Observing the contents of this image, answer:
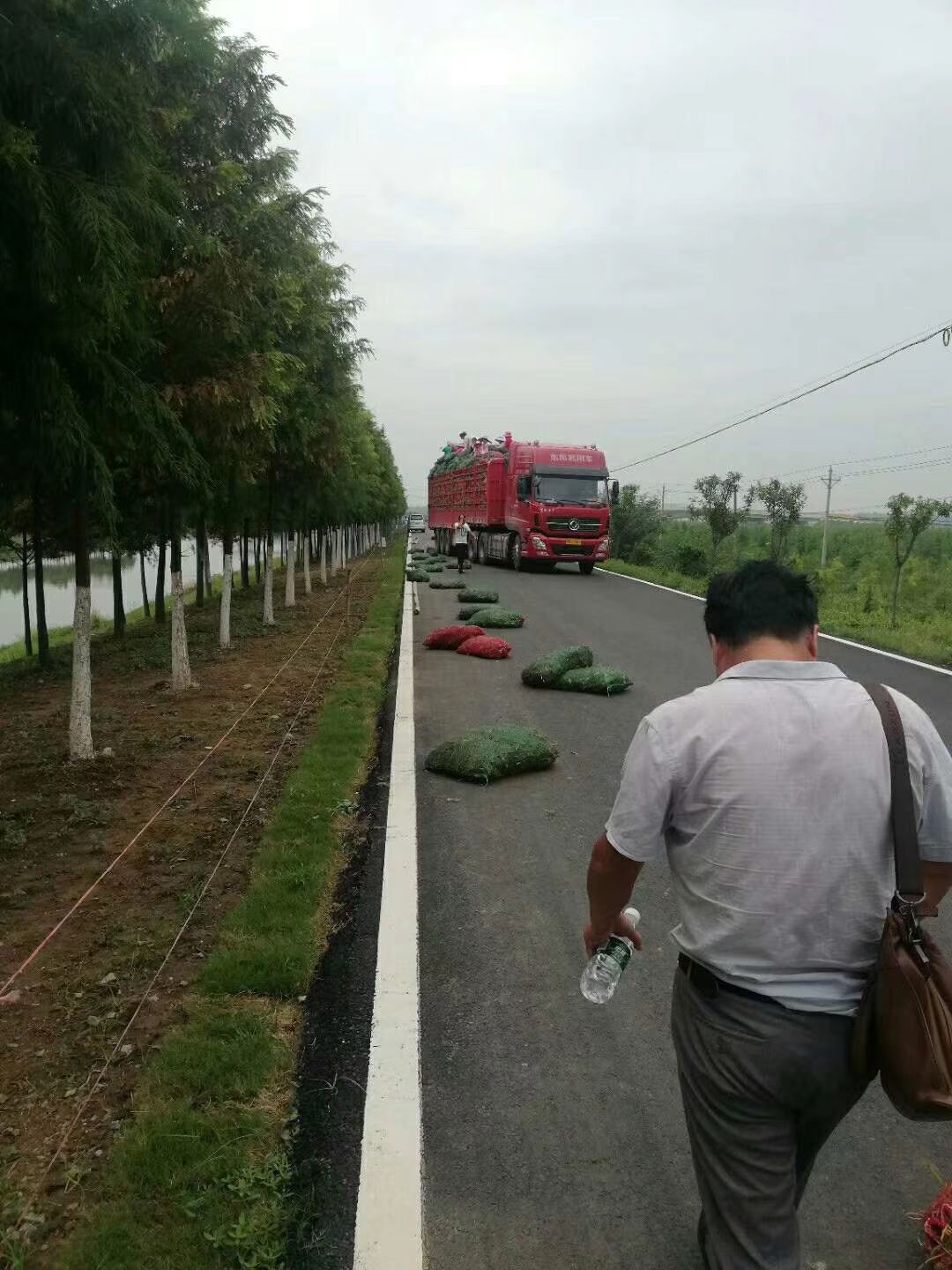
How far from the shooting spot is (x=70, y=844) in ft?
20.0

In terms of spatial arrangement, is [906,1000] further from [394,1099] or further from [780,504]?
[780,504]

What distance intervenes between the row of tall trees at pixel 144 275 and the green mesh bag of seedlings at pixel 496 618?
437 centimetres

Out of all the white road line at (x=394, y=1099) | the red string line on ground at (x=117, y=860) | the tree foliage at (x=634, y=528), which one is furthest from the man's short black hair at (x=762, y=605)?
the tree foliage at (x=634, y=528)

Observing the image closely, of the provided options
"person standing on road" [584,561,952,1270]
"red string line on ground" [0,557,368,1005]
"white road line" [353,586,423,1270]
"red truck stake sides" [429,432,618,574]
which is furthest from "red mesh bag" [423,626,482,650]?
"red truck stake sides" [429,432,618,574]

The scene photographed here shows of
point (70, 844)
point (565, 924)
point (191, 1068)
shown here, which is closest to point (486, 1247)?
point (191, 1068)

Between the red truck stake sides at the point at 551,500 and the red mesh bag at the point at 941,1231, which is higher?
the red truck stake sides at the point at 551,500

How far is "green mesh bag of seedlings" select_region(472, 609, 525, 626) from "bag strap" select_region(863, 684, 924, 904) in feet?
47.5

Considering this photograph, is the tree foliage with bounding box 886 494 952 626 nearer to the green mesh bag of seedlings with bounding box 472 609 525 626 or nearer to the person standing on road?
the green mesh bag of seedlings with bounding box 472 609 525 626

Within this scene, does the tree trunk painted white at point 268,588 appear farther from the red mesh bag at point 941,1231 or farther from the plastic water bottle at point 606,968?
the red mesh bag at point 941,1231

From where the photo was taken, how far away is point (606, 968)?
2.41 meters

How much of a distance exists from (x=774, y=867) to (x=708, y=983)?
1.16 ft

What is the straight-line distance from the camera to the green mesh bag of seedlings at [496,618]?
54.3 ft

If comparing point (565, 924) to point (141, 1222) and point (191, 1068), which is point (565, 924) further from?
point (141, 1222)

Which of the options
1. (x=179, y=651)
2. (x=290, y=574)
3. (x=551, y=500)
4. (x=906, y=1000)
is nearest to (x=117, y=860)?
(x=906, y=1000)
